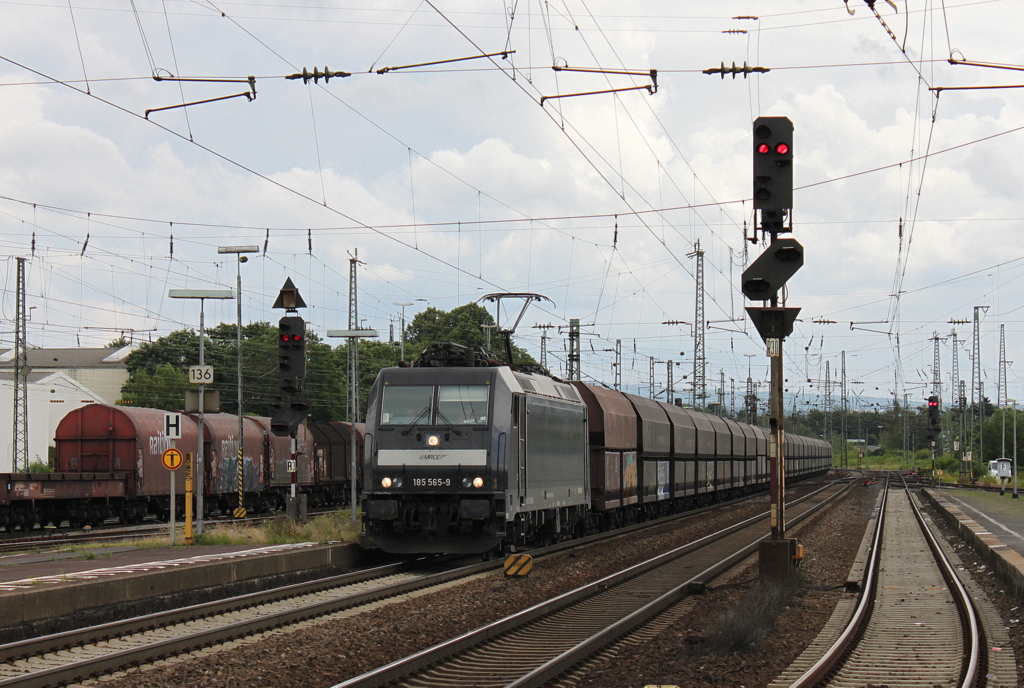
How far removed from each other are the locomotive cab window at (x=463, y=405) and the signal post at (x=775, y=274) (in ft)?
17.7

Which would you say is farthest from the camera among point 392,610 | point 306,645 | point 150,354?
point 150,354

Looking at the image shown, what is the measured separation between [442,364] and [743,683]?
11.5m

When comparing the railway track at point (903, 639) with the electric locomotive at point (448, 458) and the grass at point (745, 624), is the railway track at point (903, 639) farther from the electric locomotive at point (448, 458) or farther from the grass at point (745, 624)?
the electric locomotive at point (448, 458)

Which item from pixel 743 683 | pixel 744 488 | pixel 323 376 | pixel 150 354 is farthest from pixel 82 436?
pixel 150 354

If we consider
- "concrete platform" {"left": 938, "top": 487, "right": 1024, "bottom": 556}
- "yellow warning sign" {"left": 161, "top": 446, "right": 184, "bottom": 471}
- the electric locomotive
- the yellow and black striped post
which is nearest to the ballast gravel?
the electric locomotive

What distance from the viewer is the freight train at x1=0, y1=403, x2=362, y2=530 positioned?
1166 inches

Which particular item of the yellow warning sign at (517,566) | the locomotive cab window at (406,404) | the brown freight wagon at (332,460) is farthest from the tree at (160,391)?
the yellow warning sign at (517,566)

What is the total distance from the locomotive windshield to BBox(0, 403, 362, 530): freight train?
8782 mm

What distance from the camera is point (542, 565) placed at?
1953 cm

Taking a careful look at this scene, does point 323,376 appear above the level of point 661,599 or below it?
above

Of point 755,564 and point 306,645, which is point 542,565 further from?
point 306,645

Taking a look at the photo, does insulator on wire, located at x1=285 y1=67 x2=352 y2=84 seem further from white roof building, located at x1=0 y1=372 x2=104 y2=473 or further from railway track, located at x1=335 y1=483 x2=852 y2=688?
white roof building, located at x1=0 y1=372 x2=104 y2=473

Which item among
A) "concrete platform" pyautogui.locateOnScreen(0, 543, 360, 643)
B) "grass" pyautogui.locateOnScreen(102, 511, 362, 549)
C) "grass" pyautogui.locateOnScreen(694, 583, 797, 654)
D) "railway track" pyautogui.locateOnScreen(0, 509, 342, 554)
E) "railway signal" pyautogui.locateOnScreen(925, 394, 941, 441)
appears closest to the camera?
"grass" pyautogui.locateOnScreen(694, 583, 797, 654)

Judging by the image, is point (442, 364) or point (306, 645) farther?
point (442, 364)
